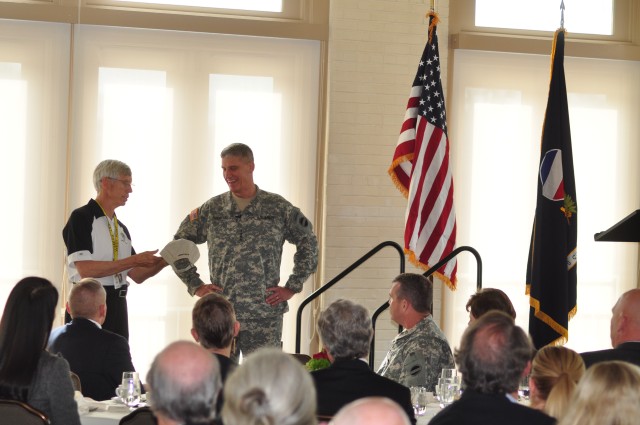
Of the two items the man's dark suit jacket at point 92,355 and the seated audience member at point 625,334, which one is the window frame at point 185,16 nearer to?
the man's dark suit jacket at point 92,355

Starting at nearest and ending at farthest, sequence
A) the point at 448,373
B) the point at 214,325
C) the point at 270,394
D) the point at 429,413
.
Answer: the point at 270,394, the point at 214,325, the point at 429,413, the point at 448,373

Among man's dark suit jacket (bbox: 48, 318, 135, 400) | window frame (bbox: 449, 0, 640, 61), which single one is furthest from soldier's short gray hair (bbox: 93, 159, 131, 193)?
window frame (bbox: 449, 0, 640, 61)

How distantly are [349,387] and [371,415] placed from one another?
157 cm

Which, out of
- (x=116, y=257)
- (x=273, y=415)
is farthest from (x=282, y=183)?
(x=273, y=415)

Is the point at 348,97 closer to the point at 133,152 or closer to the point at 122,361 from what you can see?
the point at 133,152

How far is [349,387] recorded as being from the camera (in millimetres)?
3777

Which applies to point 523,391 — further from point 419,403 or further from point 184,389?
point 184,389

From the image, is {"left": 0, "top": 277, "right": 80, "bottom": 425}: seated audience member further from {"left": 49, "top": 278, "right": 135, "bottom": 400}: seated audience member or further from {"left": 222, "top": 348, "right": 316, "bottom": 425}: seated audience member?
{"left": 222, "top": 348, "right": 316, "bottom": 425}: seated audience member

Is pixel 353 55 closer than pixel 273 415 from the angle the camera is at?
No

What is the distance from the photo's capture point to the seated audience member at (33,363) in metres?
3.64

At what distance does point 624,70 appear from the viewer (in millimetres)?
→ 8734

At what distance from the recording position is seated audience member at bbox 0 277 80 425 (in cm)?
364

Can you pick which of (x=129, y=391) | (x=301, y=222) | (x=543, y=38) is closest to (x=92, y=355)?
(x=129, y=391)

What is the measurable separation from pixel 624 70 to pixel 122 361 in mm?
5661
